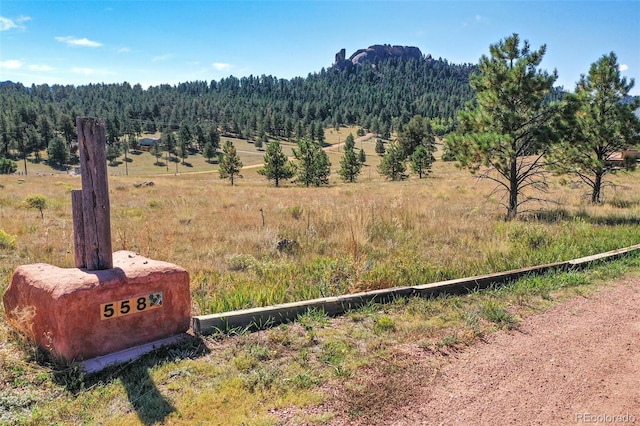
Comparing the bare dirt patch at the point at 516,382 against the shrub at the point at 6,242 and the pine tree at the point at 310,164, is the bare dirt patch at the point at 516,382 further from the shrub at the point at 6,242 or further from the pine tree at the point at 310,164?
the pine tree at the point at 310,164

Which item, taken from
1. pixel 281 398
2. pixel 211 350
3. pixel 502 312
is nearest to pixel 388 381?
pixel 281 398

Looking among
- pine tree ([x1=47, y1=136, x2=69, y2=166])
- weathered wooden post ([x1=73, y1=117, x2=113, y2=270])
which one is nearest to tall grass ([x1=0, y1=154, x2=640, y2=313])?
weathered wooden post ([x1=73, y1=117, x2=113, y2=270])

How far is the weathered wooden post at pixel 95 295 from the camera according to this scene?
4.10 metres

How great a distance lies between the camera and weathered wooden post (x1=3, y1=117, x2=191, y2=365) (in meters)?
4.10

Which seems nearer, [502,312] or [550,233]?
[502,312]

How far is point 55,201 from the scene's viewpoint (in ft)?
59.7

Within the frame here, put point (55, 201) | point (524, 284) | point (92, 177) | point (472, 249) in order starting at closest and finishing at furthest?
point (92, 177) → point (524, 284) → point (472, 249) → point (55, 201)

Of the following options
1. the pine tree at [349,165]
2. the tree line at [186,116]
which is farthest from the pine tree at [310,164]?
the tree line at [186,116]

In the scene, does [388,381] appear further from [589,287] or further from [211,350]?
[589,287]

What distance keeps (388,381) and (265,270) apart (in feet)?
11.6
